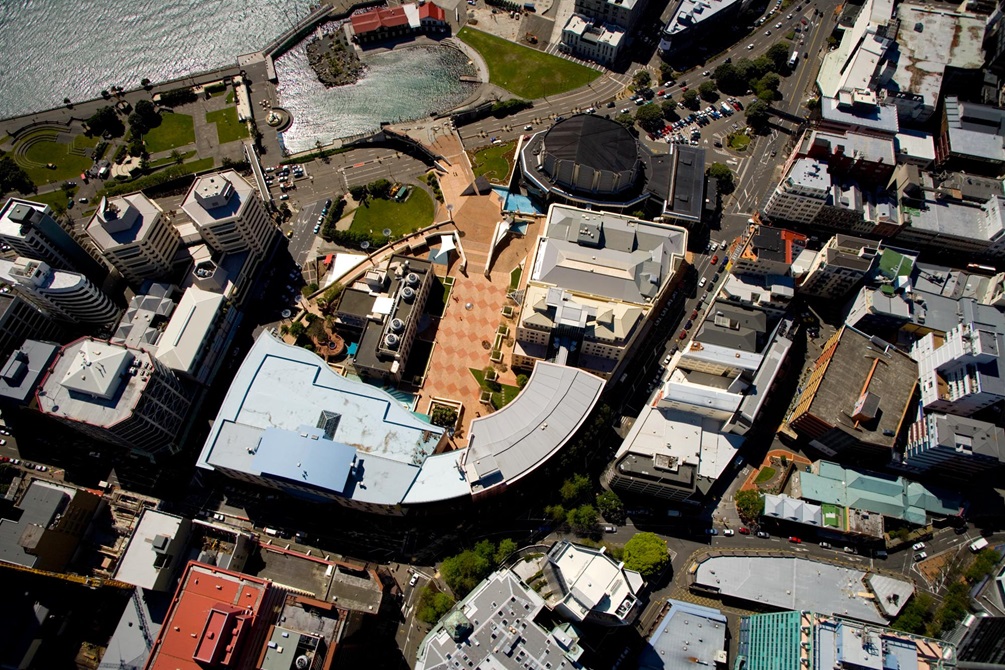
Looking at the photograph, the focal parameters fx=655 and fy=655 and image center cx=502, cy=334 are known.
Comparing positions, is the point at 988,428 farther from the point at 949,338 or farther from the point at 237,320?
the point at 237,320

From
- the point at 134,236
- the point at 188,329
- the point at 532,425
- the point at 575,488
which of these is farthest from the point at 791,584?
the point at 134,236

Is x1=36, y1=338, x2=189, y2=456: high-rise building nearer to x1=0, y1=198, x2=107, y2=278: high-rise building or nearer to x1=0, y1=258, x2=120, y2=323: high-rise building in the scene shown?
x1=0, y1=258, x2=120, y2=323: high-rise building

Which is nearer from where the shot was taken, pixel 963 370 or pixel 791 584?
pixel 791 584

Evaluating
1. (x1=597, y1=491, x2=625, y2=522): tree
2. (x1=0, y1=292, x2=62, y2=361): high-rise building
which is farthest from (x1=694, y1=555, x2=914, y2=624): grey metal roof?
(x1=0, y1=292, x2=62, y2=361): high-rise building

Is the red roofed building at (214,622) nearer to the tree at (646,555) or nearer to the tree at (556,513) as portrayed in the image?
the tree at (556,513)

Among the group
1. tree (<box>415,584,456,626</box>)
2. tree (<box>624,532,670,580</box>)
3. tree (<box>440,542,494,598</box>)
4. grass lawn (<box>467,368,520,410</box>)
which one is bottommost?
tree (<box>415,584,456,626</box>)

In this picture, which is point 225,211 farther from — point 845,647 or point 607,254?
point 845,647
